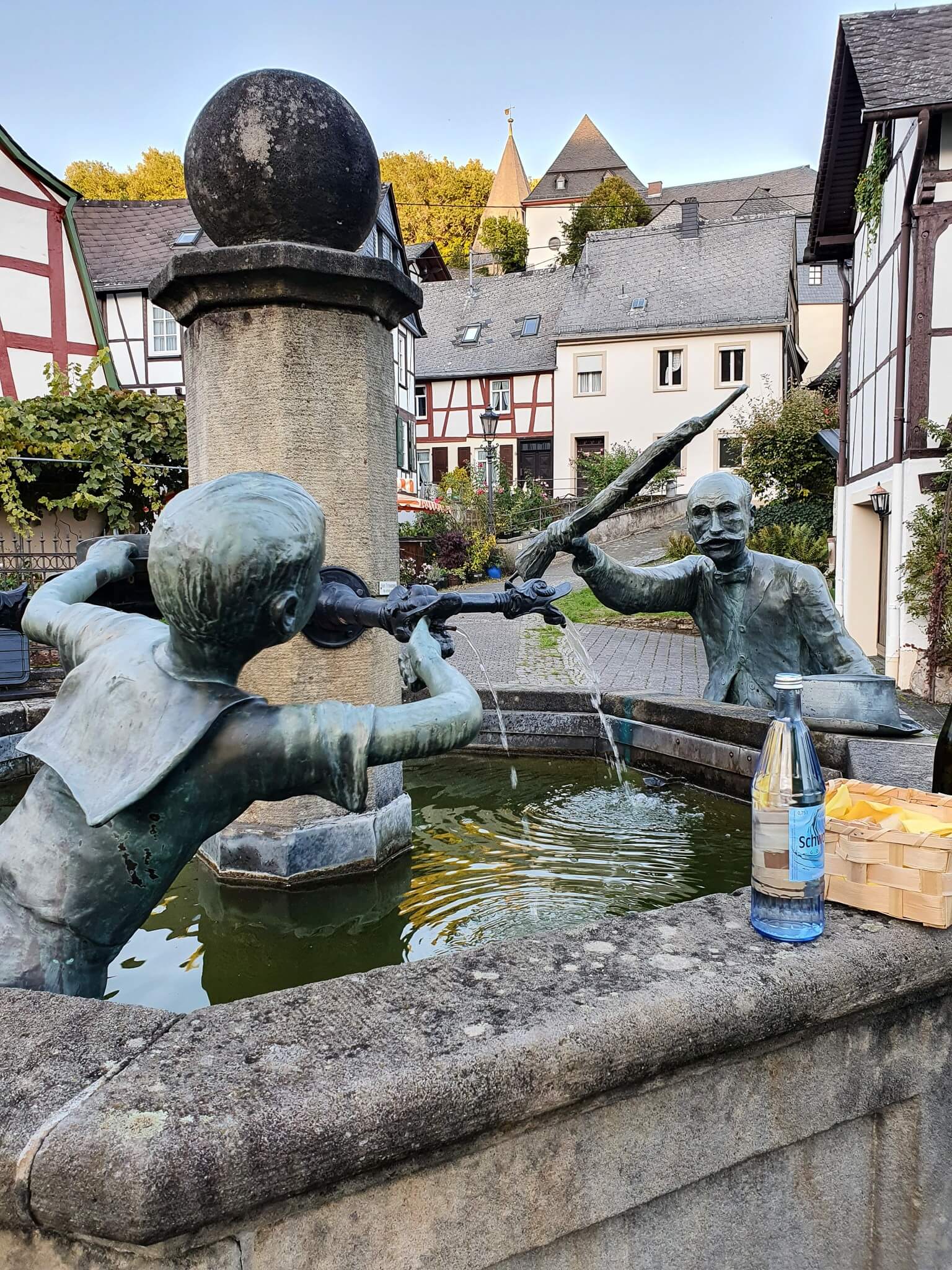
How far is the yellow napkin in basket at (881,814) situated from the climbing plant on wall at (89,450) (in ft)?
44.2

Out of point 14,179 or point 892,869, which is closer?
point 892,869

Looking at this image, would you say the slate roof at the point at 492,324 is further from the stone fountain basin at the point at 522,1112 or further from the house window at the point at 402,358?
the stone fountain basin at the point at 522,1112

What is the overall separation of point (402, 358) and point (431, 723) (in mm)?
31621

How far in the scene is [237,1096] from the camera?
1.18 m

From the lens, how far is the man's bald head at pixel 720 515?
10.8 ft

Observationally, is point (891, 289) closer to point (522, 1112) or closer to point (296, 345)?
point (296, 345)

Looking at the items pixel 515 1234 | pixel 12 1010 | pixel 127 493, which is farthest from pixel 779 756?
pixel 127 493

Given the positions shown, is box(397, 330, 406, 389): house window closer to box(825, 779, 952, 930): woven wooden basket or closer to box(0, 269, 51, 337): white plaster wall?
box(0, 269, 51, 337): white plaster wall

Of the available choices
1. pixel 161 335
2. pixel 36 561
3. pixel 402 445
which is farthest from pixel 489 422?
pixel 36 561

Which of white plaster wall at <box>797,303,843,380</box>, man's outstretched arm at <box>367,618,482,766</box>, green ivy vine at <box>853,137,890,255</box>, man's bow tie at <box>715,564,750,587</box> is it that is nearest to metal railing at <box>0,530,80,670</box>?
man's bow tie at <box>715,564,750,587</box>

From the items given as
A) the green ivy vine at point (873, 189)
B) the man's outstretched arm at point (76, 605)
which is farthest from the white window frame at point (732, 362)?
the man's outstretched arm at point (76, 605)

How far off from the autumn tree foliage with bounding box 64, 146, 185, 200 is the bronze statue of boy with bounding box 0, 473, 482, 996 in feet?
159

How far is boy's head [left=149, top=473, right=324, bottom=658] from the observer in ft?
4.33

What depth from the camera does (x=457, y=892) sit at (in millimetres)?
3195
